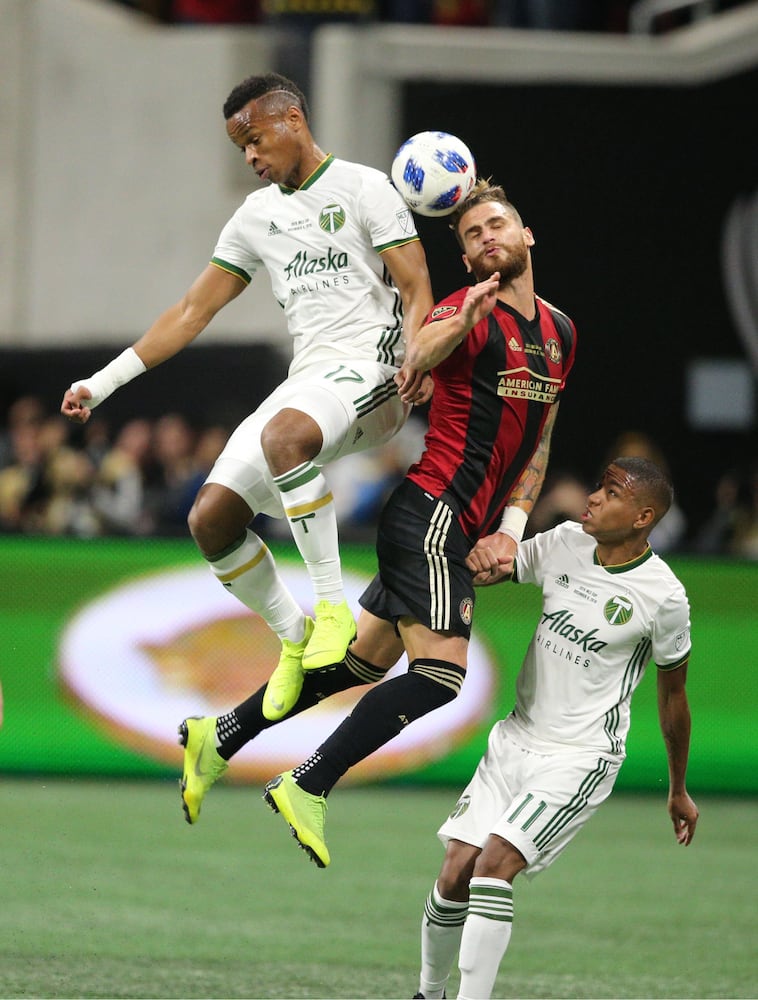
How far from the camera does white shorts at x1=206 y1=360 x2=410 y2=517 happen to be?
17.0ft

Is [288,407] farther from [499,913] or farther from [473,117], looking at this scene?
[473,117]

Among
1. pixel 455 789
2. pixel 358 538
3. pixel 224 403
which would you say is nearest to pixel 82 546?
pixel 358 538

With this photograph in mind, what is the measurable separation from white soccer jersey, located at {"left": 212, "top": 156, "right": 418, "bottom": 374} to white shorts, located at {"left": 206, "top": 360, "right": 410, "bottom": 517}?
8 centimetres

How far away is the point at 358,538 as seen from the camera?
1031 cm

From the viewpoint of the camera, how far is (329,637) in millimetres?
5242

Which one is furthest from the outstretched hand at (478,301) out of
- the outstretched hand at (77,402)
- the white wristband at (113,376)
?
the outstretched hand at (77,402)

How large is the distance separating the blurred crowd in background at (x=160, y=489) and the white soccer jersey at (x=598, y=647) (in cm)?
509

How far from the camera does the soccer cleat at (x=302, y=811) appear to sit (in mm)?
4938

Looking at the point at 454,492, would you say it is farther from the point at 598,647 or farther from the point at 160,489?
the point at 160,489

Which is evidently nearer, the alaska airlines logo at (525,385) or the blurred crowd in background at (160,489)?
the alaska airlines logo at (525,385)

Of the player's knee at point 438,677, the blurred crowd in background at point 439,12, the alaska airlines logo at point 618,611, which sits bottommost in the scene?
the player's knee at point 438,677

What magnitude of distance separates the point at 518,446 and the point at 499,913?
155 cm

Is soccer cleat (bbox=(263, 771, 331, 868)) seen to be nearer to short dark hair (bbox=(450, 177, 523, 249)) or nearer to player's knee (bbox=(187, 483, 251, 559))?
player's knee (bbox=(187, 483, 251, 559))

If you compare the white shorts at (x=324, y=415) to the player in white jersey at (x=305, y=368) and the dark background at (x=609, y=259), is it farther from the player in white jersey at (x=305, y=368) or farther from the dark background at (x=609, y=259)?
the dark background at (x=609, y=259)
